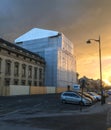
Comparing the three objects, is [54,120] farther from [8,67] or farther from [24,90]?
[8,67]

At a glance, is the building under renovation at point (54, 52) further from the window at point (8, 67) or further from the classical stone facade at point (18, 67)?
the window at point (8, 67)

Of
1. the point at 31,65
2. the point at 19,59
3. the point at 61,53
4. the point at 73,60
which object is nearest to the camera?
the point at 19,59

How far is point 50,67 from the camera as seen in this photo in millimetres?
97062

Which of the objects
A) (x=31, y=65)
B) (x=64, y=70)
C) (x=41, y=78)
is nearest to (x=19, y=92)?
(x=31, y=65)

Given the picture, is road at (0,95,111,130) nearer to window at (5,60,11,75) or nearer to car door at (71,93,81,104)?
car door at (71,93,81,104)

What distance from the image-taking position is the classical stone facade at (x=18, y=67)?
68250 millimetres

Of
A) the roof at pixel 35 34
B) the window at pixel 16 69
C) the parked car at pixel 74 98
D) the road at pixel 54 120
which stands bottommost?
the road at pixel 54 120

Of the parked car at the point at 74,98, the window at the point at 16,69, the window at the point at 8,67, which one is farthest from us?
the window at the point at 16,69

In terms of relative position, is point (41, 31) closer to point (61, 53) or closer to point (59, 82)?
point (61, 53)

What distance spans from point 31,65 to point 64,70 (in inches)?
878

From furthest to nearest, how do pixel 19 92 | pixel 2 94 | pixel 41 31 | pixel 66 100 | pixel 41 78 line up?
pixel 41 31 → pixel 41 78 → pixel 19 92 → pixel 2 94 → pixel 66 100

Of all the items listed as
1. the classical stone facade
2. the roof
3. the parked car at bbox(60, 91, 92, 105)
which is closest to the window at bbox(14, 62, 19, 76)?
the classical stone facade

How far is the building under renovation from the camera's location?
9681 cm

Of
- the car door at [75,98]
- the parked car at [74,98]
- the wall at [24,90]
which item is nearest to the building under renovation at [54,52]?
the wall at [24,90]
